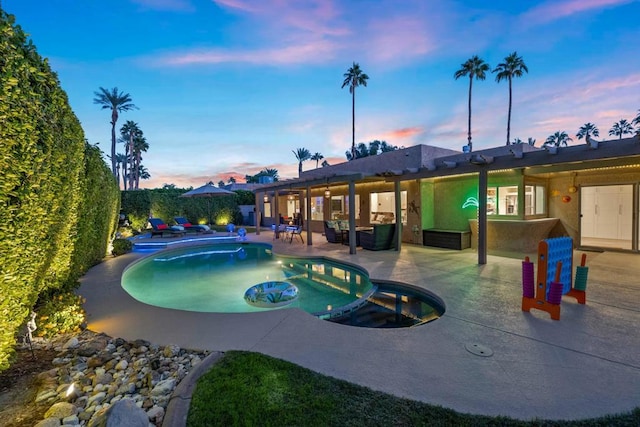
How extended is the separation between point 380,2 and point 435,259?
770 cm

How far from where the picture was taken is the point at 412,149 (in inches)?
444

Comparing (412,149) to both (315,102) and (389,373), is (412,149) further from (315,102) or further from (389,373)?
(389,373)

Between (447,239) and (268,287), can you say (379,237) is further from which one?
(268,287)

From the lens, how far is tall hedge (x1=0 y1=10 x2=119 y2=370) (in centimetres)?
212

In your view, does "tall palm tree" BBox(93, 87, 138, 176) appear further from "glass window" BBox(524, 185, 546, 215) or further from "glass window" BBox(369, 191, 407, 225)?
"glass window" BBox(524, 185, 546, 215)

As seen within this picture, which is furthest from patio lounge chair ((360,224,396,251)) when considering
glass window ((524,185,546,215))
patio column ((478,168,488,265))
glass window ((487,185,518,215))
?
glass window ((524,185,546,215))

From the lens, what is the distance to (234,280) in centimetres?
719

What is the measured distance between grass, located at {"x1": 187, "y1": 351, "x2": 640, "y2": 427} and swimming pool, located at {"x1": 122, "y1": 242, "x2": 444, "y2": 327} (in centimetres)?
210

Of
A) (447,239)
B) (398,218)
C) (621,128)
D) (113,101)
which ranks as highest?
(621,128)

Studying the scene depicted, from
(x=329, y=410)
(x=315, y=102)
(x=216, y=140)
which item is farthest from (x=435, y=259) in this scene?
(x=216, y=140)

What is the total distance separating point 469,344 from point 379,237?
6.67m

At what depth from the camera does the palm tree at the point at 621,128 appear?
42.9 metres

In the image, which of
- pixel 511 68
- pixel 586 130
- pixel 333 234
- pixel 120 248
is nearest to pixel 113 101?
pixel 120 248

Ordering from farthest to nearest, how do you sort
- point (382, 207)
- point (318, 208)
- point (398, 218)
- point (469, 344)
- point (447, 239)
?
point (318, 208), point (382, 207), point (447, 239), point (398, 218), point (469, 344)
